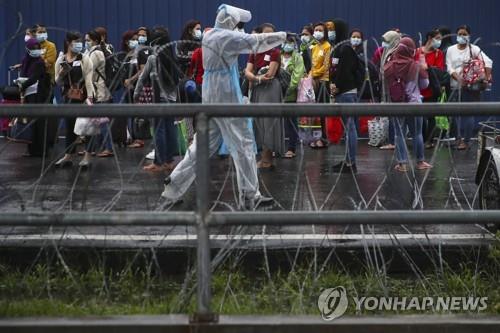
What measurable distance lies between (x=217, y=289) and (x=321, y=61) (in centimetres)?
844

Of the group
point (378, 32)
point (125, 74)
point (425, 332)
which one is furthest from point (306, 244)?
point (378, 32)

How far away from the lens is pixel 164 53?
10.7 metres

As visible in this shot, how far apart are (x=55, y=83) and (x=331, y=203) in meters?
6.09

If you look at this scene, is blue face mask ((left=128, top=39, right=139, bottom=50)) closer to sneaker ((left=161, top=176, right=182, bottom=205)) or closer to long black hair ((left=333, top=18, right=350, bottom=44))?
long black hair ((left=333, top=18, right=350, bottom=44))

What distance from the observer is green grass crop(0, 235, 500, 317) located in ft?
17.8

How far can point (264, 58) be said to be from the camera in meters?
11.9

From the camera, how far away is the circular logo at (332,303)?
5.23 metres

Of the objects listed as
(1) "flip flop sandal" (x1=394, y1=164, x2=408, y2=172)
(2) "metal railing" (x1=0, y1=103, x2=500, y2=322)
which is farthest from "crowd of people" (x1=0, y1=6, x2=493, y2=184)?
(2) "metal railing" (x1=0, y1=103, x2=500, y2=322)

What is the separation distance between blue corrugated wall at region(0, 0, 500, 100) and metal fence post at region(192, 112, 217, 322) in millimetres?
12486

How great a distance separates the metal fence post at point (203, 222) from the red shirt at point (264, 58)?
21.8 ft

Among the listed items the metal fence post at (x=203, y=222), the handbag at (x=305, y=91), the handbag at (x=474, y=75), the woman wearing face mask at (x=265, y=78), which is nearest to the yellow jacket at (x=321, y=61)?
the handbag at (x=305, y=91)

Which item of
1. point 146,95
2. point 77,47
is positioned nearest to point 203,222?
point 146,95

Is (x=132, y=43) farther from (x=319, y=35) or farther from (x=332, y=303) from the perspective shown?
(x=332, y=303)

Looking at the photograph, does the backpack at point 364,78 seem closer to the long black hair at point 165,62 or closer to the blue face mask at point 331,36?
the blue face mask at point 331,36
